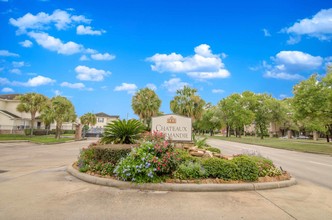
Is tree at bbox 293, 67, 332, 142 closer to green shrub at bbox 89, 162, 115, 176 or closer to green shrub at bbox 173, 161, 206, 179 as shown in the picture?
green shrub at bbox 173, 161, 206, 179

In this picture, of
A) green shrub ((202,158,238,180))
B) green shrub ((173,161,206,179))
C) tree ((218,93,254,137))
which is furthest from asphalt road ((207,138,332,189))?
tree ((218,93,254,137))

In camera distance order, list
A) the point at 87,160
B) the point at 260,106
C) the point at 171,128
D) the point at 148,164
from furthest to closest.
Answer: the point at 260,106
the point at 171,128
the point at 87,160
the point at 148,164

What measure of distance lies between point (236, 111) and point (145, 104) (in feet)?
77.2

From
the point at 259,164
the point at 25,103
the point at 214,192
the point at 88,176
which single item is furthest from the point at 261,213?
the point at 25,103

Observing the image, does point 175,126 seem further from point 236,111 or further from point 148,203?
point 236,111

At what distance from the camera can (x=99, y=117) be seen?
7638 centimetres

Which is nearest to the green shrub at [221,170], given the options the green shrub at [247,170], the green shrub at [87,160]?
the green shrub at [247,170]

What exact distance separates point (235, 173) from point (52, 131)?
158 feet

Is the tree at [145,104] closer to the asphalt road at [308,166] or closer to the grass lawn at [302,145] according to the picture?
the grass lawn at [302,145]

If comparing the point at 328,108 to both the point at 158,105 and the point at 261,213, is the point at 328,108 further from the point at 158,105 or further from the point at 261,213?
the point at 158,105

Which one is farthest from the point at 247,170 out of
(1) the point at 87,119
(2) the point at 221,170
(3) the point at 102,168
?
(1) the point at 87,119

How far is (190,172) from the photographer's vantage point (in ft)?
20.2

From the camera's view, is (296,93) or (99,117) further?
(99,117)

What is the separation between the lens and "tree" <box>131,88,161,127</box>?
43125 mm
